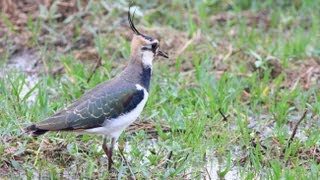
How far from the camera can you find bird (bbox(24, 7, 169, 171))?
5711 millimetres

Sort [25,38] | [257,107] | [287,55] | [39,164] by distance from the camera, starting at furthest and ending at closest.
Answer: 1. [25,38]
2. [287,55]
3. [257,107]
4. [39,164]

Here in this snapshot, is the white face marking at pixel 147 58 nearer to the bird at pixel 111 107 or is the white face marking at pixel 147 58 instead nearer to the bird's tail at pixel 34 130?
the bird at pixel 111 107

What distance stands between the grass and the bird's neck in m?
0.47

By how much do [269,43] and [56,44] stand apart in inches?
75.8

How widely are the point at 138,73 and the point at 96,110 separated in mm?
403

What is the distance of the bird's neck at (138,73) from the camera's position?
598 cm

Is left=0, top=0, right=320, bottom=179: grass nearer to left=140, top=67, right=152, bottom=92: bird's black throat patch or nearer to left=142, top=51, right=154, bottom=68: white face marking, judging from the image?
left=140, top=67, right=152, bottom=92: bird's black throat patch

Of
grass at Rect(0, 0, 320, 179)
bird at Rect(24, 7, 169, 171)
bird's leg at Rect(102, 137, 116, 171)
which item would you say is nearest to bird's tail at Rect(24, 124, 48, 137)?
bird at Rect(24, 7, 169, 171)

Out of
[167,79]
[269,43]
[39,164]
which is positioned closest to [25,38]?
[167,79]

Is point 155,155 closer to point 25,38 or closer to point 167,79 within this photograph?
point 167,79

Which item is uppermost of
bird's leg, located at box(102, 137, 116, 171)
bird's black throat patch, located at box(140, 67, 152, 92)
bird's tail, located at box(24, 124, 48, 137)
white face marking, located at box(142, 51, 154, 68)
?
white face marking, located at box(142, 51, 154, 68)

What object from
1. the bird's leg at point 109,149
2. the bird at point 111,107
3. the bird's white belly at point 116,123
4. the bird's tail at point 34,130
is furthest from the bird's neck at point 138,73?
the bird's tail at point 34,130

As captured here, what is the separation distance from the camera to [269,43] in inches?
329

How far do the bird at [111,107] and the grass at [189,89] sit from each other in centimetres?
28
